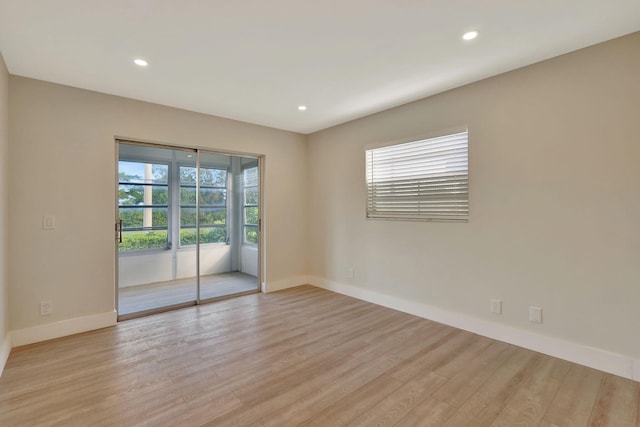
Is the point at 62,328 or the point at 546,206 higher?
the point at 546,206

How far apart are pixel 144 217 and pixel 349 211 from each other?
9.35ft

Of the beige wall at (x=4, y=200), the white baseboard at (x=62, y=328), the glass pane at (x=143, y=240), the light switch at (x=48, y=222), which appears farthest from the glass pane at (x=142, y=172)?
the white baseboard at (x=62, y=328)

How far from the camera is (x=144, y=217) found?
13.0 feet

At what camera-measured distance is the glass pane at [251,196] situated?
15.4ft

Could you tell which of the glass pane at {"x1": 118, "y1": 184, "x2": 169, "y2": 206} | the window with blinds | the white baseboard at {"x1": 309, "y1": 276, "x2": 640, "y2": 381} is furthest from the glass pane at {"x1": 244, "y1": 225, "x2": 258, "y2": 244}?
the white baseboard at {"x1": 309, "y1": 276, "x2": 640, "y2": 381}

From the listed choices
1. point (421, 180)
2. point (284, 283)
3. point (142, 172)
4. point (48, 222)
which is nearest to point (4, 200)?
point (48, 222)

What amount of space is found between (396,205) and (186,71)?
274 cm

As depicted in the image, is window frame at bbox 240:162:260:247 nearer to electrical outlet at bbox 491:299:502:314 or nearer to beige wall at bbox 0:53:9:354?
beige wall at bbox 0:53:9:354

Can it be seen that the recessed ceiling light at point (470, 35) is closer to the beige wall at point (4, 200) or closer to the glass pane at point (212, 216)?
the glass pane at point (212, 216)

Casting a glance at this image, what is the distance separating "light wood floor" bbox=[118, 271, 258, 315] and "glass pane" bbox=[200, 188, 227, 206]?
3.60 ft

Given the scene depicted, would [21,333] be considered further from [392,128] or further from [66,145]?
[392,128]

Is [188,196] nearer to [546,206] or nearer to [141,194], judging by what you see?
[141,194]

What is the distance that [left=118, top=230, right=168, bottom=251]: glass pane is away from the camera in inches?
149

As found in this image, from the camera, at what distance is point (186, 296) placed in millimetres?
4102
